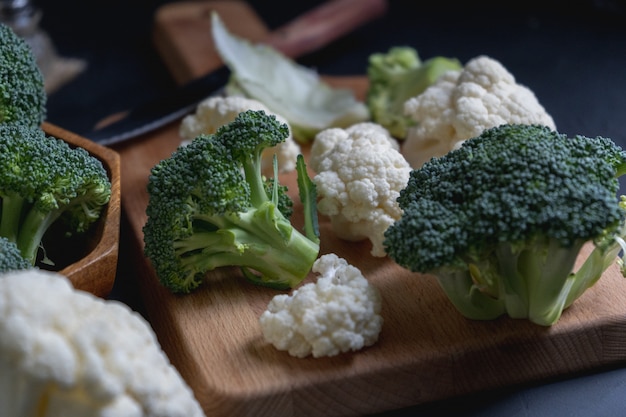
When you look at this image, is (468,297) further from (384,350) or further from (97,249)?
(97,249)

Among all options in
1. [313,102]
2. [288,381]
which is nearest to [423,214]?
[288,381]

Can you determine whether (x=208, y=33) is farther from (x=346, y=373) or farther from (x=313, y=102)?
(x=346, y=373)

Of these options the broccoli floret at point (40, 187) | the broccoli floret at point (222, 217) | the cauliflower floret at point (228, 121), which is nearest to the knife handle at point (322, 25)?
the cauliflower floret at point (228, 121)

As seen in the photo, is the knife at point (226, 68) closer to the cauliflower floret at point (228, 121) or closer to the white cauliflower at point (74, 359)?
the cauliflower floret at point (228, 121)

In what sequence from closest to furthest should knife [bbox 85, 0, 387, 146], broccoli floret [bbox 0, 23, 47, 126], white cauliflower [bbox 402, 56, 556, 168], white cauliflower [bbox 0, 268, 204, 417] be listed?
1. white cauliflower [bbox 0, 268, 204, 417]
2. broccoli floret [bbox 0, 23, 47, 126]
3. white cauliflower [bbox 402, 56, 556, 168]
4. knife [bbox 85, 0, 387, 146]

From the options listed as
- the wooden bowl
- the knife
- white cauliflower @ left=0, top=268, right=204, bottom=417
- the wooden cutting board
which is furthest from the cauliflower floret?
white cauliflower @ left=0, top=268, right=204, bottom=417

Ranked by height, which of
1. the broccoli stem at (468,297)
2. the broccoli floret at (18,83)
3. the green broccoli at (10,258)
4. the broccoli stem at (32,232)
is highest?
the broccoli floret at (18,83)

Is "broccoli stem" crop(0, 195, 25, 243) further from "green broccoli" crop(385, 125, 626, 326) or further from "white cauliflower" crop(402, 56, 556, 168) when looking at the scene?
"white cauliflower" crop(402, 56, 556, 168)
